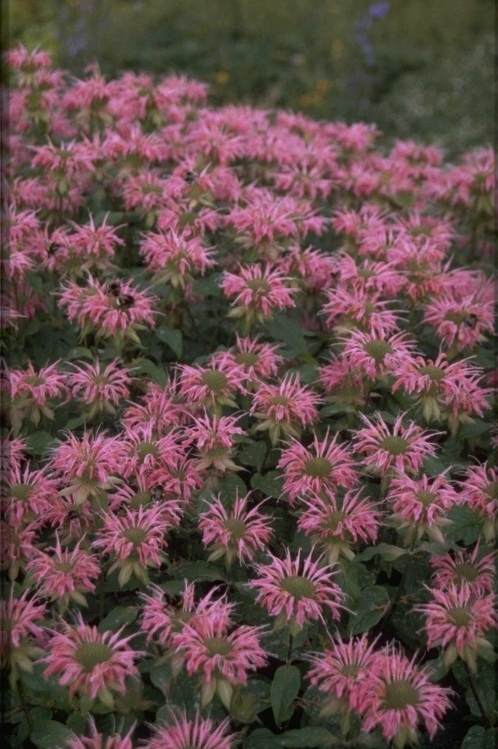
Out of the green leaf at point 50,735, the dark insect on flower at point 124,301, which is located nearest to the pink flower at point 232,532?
the green leaf at point 50,735

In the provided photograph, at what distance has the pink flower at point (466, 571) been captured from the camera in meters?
1.41

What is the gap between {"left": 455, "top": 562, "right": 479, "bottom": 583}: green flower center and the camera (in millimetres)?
1443

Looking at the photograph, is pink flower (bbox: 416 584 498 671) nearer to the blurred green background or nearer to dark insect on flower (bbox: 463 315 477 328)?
dark insect on flower (bbox: 463 315 477 328)

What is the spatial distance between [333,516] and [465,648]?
270 mm

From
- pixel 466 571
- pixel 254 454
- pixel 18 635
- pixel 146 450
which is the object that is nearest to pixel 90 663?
pixel 18 635

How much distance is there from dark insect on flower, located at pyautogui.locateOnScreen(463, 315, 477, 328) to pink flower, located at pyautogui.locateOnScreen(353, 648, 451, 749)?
0.75m

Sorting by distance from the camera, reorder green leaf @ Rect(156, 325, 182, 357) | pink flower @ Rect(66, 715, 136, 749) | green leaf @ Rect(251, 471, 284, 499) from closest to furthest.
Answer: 1. pink flower @ Rect(66, 715, 136, 749)
2. green leaf @ Rect(251, 471, 284, 499)
3. green leaf @ Rect(156, 325, 182, 357)

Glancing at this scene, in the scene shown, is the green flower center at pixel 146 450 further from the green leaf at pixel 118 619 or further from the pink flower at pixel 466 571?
the pink flower at pixel 466 571

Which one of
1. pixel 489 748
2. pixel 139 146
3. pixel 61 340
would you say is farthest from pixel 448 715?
pixel 139 146

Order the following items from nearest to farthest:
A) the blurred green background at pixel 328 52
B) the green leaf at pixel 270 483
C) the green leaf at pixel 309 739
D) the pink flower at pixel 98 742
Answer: the pink flower at pixel 98 742
the green leaf at pixel 309 739
the green leaf at pixel 270 483
the blurred green background at pixel 328 52

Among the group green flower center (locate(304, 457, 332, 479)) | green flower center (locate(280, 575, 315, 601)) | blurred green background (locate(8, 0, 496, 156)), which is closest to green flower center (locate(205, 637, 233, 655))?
green flower center (locate(280, 575, 315, 601))

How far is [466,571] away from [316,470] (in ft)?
0.94

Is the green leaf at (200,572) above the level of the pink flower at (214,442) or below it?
below

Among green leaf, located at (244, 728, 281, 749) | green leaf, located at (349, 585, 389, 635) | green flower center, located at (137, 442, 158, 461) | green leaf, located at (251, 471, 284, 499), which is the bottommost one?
green leaf, located at (244, 728, 281, 749)
